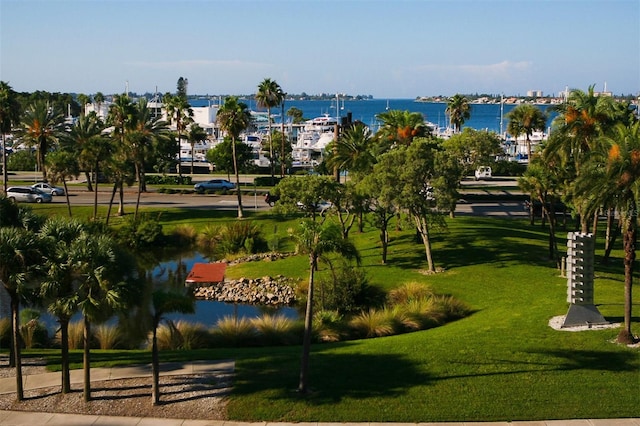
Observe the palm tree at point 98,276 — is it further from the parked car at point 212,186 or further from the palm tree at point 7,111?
the parked car at point 212,186

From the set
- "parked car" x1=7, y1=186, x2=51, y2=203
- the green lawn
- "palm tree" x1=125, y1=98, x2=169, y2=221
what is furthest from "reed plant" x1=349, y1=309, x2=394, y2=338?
"parked car" x1=7, y1=186, x2=51, y2=203

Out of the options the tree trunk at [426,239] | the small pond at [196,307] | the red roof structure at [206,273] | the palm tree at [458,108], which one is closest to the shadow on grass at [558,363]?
the small pond at [196,307]

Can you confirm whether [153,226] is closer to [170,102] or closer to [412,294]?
[412,294]

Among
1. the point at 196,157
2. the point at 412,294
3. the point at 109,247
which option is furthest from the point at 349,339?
the point at 196,157

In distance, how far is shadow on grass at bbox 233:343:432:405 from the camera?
18.8 m

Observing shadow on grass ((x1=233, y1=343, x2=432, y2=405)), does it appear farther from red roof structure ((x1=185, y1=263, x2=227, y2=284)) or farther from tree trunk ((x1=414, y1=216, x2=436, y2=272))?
red roof structure ((x1=185, y1=263, x2=227, y2=284))

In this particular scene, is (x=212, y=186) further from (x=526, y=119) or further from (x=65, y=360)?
(x=65, y=360)

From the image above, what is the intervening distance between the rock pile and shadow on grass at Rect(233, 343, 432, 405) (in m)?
12.5

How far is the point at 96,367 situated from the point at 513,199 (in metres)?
45.2

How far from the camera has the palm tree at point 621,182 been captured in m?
20.3

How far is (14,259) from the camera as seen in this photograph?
17078 mm

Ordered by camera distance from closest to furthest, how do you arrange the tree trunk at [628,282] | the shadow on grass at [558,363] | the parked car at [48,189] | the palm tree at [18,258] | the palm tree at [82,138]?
the palm tree at [18,258] → the shadow on grass at [558,363] → the tree trunk at [628,282] → the palm tree at [82,138] → the parked car at [48,189]

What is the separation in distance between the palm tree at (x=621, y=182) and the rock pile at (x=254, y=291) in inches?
640

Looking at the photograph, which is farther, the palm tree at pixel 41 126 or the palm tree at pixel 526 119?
the palm tree at pixel 526 119
